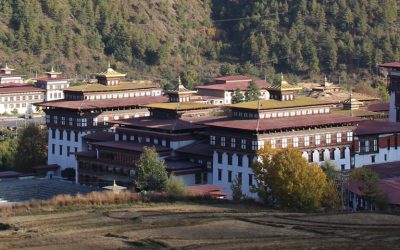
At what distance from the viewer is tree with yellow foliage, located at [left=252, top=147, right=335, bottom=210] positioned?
7262 cm

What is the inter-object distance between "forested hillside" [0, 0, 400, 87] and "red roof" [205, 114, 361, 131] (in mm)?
55784

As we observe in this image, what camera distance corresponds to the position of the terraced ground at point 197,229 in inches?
2346

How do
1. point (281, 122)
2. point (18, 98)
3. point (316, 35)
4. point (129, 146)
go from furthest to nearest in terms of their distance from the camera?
point (316, 35), point (18, 98), point (129, 146), point (281, 122)

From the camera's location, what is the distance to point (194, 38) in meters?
159

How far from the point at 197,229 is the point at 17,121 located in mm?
55315

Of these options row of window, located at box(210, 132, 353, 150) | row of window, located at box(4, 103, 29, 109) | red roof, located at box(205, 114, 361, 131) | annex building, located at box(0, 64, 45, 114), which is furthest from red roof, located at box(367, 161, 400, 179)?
row of window, located at box(4, 103, 29, 109)

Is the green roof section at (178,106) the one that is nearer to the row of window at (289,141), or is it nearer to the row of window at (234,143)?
the row of window at (234,143)

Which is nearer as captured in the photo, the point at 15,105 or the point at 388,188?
the point at 388,188

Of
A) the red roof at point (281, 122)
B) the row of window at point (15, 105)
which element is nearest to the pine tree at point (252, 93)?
the row of window at point (15, 105)

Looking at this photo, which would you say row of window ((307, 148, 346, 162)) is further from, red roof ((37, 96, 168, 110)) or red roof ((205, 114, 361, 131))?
red roof ((37, 96, 168, 110))

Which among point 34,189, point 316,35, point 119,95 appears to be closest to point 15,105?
point 119,95

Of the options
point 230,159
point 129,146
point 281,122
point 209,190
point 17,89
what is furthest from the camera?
point 17,89

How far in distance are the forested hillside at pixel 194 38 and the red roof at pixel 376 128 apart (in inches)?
2007

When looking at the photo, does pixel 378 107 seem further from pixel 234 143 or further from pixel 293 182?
pixel 293 182
